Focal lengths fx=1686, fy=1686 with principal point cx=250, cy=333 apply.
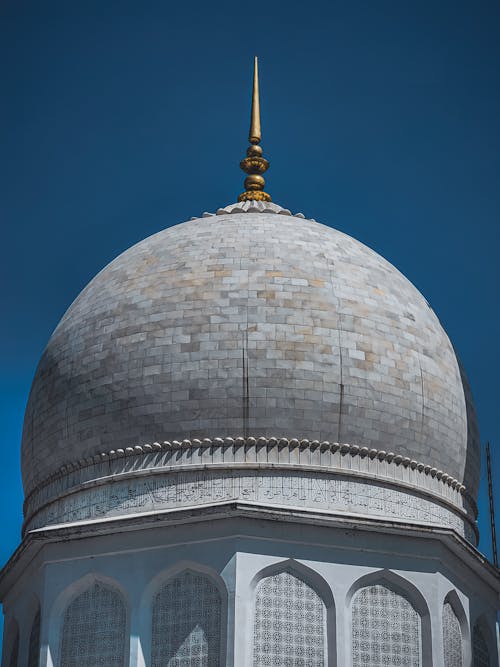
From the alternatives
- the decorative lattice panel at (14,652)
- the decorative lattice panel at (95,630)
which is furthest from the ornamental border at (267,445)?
the decorative lattice panel at (14,652)

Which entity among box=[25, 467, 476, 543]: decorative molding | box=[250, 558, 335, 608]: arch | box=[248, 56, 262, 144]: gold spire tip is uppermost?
box=[248, 56, 262, 144]: gold spire tip

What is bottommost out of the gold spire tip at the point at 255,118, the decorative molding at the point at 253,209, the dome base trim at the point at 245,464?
the dome base trim at the point at 245,464

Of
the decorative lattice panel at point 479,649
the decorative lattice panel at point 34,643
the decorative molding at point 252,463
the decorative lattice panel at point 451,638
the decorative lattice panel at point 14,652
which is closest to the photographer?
the decorative lattice panel at point 451,638

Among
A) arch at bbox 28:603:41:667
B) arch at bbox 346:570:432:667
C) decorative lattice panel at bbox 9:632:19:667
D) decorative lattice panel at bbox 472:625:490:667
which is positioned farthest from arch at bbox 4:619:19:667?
decorative lattice panel at bbox 472:625:490:667

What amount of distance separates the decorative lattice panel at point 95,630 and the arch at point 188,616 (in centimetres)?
46

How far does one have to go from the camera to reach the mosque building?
22062 mm

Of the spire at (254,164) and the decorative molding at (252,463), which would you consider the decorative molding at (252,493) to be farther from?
the spire at (254,164)

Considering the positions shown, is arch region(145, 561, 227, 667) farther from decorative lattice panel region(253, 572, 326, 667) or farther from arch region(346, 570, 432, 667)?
arch region(346, 570, 432, 667)

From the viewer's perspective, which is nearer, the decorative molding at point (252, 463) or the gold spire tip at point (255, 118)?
the decorative molding at point (252, 463)

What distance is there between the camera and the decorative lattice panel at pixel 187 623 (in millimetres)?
21625

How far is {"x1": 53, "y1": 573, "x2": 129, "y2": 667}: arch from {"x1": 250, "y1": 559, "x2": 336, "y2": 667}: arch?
182 cm

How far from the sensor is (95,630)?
73.2ft

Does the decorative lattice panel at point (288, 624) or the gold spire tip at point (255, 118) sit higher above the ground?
the gold spire tip at point (255, 118)

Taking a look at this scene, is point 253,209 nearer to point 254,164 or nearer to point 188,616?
point 254,164
